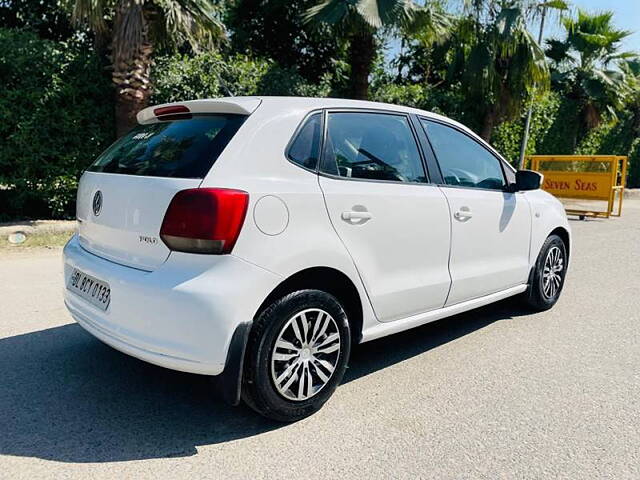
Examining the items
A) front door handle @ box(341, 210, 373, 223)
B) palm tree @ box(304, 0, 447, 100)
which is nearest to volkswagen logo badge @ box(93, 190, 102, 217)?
front door handle @ box(341, 210, 373, 223)

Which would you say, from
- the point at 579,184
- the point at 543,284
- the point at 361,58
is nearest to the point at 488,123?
the point at 579,184

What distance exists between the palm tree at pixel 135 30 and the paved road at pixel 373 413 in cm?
509

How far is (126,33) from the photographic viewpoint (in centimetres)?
825

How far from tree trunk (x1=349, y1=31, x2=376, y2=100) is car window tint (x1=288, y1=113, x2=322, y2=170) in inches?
371

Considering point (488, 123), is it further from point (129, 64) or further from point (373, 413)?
point (373, 413)

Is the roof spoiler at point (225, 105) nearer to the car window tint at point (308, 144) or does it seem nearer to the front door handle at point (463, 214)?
the car window tint at point (308, 144)

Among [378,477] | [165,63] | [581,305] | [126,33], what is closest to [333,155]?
[378,477]

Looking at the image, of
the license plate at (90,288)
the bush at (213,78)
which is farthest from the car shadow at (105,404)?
the bush at (213,78)

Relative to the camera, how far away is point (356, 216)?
2.98m

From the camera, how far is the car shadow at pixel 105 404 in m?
2.57

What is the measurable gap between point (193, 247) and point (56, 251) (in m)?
5.71

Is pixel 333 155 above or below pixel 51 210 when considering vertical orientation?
above

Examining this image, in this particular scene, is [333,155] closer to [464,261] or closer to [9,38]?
[464,261]

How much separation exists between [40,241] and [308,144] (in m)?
6.21
